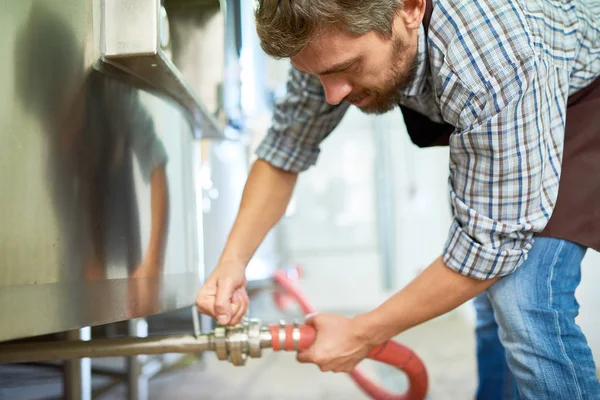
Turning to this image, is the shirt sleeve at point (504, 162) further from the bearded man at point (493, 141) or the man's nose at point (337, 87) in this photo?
the man's nose at point (337, 87)

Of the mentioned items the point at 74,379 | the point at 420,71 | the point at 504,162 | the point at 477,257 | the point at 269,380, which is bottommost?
the point at 269,380

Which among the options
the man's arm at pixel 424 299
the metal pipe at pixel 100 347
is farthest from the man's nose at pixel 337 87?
the metal pipe at pixel 100 347

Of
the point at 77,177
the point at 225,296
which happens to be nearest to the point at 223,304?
the point at 225,296

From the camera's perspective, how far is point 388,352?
759 millimetres

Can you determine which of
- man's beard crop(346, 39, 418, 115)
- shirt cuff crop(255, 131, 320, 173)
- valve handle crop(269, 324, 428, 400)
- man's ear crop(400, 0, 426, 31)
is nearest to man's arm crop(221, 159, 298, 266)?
shirt cuff crop(255, 131, 320, 173)

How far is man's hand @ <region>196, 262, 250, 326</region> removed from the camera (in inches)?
26.2

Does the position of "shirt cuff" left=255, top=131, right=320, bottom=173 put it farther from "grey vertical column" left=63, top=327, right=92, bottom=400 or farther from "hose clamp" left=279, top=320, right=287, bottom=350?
"grey vertical column" left=63, top=327, right=92, bottom=400

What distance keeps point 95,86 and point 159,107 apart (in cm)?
15

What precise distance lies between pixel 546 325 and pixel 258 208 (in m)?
0.42

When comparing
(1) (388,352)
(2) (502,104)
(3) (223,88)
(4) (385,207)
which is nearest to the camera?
(2) (502,104)

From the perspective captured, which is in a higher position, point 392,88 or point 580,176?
point 392,88

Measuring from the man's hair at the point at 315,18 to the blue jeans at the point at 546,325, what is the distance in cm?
32

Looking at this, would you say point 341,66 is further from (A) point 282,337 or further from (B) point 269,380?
(B) point 269,380

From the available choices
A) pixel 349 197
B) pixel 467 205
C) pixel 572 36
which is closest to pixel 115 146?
pixel 467 205
